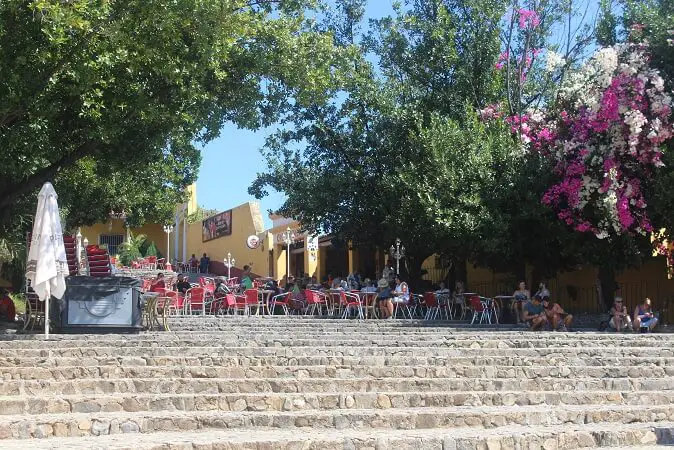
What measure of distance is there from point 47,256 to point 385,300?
884 cm

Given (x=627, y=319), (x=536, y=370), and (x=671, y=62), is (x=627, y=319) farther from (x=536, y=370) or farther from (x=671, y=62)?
(x=536, y=370)

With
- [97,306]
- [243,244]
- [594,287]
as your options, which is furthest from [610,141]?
[243,244]

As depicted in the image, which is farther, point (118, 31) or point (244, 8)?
point (244, 8)

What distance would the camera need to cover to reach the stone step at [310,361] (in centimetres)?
1016

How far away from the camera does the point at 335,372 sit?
33.1 ft

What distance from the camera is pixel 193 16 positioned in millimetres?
11844

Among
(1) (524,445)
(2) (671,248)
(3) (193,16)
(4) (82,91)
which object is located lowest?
(1) (524,445)

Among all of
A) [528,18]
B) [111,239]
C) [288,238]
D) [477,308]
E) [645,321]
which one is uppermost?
[528,18]

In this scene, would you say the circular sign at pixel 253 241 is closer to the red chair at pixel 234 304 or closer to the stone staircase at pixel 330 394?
the red chair at pixel 234 304

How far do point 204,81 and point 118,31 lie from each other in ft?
7.28

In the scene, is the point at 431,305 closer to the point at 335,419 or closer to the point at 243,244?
the point at 335,419

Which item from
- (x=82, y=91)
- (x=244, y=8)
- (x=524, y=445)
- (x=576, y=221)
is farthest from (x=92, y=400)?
(x=576, y=221)

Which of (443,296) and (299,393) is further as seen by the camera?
(443,296)

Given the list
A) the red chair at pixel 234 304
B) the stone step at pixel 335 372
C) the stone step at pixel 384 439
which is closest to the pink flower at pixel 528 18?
the red chair at pixel 234 304
